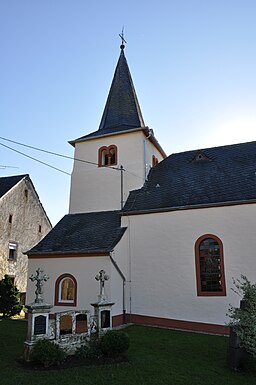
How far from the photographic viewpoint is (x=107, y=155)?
1923 centimetres

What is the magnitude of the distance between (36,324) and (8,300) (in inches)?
414

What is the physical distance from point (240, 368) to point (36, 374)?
16.5ft

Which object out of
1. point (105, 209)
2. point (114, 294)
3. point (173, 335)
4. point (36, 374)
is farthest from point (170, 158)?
point (36, 374)

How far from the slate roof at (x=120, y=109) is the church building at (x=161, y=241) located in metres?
1.78

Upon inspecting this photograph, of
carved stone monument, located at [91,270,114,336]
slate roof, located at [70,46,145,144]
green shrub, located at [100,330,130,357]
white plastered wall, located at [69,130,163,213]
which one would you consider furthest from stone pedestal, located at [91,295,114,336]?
slate roof, located at [70,46,145,144]

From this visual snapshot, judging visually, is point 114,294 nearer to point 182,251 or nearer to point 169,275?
point 169,275

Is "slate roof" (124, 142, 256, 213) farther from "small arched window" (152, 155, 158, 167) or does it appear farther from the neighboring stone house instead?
the neighboring stone house

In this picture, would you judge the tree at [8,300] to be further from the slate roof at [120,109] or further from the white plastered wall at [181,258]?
the slate roof at [120,109]

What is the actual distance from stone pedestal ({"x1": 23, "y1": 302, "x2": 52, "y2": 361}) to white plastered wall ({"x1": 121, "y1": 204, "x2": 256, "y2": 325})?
6.46 metres

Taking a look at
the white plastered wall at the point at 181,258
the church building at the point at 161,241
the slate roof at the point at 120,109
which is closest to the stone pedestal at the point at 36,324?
the church building at the point at 161,241

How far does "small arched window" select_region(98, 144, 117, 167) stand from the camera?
1894 cm

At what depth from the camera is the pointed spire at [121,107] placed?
20.2 m

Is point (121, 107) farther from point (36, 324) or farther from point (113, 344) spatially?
point (113, 344)

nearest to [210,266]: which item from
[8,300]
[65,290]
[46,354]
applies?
[65,290]
